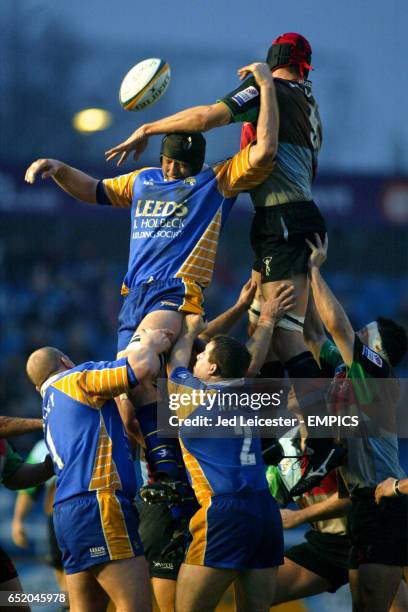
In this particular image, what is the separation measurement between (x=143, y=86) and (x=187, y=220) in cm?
93

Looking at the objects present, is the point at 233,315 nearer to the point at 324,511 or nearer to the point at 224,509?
the point at 324,511

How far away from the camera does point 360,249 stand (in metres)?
24.6

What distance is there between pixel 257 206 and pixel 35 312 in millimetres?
14003

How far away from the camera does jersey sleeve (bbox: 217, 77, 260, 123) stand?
730cm

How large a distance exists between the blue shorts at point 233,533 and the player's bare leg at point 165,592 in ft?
3.22

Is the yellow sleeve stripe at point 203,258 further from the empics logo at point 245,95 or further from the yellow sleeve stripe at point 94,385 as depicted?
the yellow sleeve stripe at point 94,385

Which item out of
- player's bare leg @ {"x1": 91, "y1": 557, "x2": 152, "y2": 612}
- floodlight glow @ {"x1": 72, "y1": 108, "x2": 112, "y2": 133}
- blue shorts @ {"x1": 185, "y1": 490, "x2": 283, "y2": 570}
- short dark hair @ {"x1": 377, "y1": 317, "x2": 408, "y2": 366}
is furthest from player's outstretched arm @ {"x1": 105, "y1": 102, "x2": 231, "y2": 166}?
floodlight glow @ {"x1": 72, "y1": 108, "x2": 112, "y2": 133}

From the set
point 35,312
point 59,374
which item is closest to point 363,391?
point 59,374

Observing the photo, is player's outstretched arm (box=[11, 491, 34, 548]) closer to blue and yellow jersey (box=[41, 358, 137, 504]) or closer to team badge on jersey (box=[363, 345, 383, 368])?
blue and yellow jersey (box=[41, 358, 137, 504])

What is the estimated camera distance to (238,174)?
24.5 feet

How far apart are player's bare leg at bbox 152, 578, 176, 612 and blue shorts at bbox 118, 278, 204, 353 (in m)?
1.61

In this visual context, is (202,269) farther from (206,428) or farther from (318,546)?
(318,546)

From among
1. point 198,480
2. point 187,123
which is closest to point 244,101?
point 187,123

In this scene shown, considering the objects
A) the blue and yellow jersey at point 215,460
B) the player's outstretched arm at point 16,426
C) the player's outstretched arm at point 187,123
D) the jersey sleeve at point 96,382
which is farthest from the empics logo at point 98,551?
the player's outstretched arm at point 187,123
